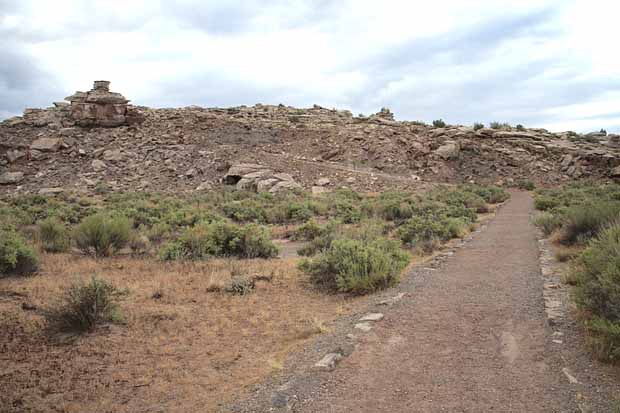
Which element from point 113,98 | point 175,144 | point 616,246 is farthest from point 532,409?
point 113,98

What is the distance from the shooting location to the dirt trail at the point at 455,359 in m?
4.02

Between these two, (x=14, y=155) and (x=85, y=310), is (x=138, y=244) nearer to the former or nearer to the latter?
(x=85, y=310)

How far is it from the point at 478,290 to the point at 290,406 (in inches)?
182

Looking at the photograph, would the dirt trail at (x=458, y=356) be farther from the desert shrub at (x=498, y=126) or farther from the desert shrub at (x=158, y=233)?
the desert shrub at (x=498, y=126)

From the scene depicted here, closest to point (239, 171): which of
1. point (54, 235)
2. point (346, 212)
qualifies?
point (346, 212)

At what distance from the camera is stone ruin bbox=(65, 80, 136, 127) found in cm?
3547

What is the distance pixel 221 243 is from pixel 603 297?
8450mm

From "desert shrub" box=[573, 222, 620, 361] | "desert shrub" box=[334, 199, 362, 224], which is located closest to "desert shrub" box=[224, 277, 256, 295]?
"desert shrub" box=[573, 222, 620, 361]

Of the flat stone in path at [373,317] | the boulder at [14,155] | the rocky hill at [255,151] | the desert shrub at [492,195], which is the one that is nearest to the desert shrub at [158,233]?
the flat stone in path at [373,317]

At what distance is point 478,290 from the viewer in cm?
753

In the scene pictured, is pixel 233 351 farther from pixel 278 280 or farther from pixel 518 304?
pixel 518 304

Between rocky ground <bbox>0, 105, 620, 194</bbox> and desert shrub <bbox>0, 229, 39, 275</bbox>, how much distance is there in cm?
2016

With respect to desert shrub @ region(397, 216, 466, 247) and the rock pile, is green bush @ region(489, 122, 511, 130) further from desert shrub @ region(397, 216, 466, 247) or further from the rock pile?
desert shrub @ region(397, 216, 466, 247)

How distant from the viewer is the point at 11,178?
30234mm
